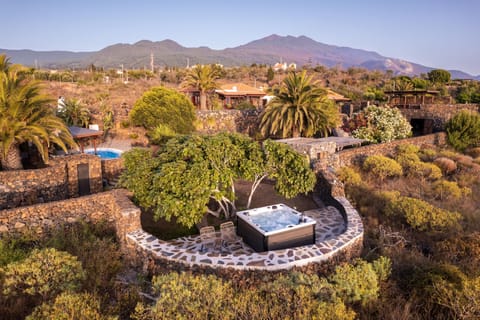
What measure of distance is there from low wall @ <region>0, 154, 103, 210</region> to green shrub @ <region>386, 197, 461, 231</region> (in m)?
11.9

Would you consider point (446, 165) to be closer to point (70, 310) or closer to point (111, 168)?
point (111, 168)

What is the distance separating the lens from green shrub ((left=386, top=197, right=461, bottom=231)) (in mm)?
10641

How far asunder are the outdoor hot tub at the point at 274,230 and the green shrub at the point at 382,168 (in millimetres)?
8803

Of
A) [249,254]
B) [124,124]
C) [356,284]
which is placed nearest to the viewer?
[356,284]

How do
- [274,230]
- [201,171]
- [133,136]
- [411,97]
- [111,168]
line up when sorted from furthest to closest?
[411,97] < [133,136] < [111,168] < [201,171] < [274,230]

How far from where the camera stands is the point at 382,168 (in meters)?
16.5

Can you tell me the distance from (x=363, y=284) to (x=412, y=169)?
12.7 m

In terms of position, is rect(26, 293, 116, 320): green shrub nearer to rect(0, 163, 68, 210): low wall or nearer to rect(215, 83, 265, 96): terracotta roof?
rect(0, 163, 68, 210): low wall

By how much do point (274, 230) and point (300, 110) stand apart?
13.1 m

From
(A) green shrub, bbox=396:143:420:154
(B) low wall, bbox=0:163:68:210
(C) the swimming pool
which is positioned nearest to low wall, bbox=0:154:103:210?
(B) low wall, bbox=0:163:68:210

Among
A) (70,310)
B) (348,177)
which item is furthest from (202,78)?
(70,310)

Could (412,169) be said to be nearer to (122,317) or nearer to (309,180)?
(309,180)

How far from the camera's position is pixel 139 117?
2198 centimetres

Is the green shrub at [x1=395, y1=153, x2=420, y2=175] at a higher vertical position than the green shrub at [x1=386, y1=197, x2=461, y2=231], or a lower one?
higher
